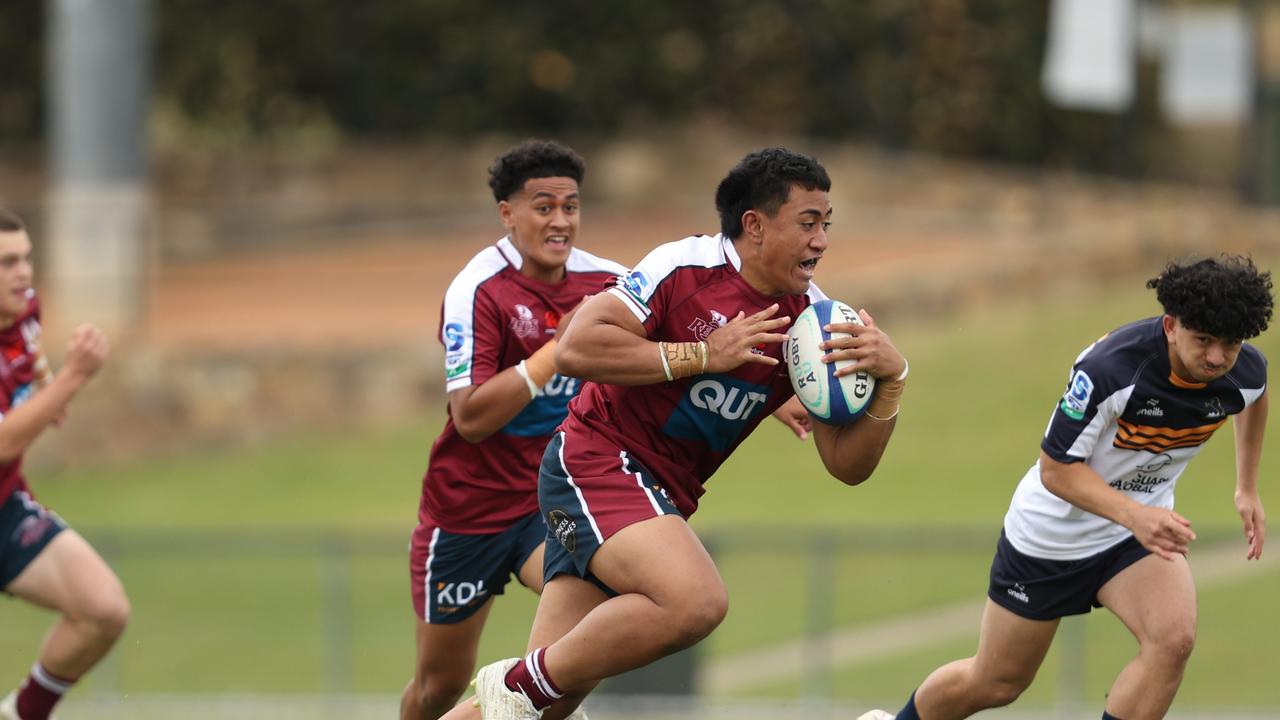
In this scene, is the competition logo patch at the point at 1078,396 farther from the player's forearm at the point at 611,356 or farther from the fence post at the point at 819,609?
the fence post at the point at 819,609

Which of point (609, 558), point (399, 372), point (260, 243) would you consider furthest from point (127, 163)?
point (609, 558)

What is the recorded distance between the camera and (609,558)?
6.07m

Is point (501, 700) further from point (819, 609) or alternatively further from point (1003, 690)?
point (819, 609)

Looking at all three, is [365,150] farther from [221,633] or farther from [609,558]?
[609,558]

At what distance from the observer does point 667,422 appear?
629 cm

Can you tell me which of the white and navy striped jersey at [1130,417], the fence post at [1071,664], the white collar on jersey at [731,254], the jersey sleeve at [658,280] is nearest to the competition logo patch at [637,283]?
the jersey sleeve at [658,280]

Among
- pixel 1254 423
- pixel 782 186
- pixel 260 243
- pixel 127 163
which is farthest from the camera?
pixel 260 243

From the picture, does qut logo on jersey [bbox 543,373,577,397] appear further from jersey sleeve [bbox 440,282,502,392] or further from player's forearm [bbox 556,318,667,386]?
player's forearm [bbox 556,318,667,386]

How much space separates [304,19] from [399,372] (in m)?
10.8

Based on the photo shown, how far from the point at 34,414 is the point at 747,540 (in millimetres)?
10502

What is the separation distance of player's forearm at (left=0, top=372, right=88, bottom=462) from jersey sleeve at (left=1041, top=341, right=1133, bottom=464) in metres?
4.08

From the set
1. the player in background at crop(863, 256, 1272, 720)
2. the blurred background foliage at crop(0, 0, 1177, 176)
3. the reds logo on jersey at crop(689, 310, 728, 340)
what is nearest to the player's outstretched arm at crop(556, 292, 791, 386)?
the reds logo on jersey at crop(689, 310, 728, 340)

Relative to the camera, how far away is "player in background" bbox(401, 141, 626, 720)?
720 cm

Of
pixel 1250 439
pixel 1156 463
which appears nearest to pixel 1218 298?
pixel 1156 463
